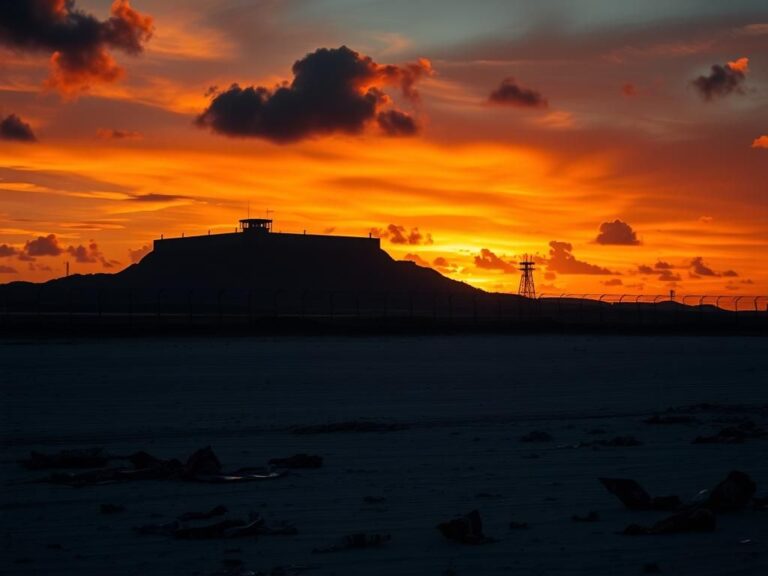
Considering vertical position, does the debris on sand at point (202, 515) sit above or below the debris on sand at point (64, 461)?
below

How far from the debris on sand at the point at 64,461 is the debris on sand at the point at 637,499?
5.98 m

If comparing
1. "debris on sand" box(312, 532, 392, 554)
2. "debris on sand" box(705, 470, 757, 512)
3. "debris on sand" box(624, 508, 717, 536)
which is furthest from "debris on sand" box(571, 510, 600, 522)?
"debris on sand" box(312, 532, 392, 554)

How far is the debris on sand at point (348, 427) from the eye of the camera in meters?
14.8

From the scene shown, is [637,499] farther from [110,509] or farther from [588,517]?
[110,509]

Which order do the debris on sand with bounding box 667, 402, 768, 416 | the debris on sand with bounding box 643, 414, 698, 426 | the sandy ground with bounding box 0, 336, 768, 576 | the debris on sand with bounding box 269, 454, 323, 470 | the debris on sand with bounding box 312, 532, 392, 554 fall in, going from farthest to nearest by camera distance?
the debris on sand with bounding box 667, 402, 768, 416 < the debris on sand with bounding box 643, 414, 698, 426 < the debris on sand with bounding box 269, 454, 323, 470 < the debris on sand with bounding box 312, 532, 392, 554 < the sandy ground with bounding box 0, 336, 768, 576

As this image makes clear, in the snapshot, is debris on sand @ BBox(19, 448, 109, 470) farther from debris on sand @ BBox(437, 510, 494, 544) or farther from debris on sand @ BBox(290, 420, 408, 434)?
debris on sand @ BBox(437, 510, 494, 544)

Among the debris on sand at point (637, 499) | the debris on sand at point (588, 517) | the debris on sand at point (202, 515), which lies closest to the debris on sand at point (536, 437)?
the debris on sand at point (637, 499)

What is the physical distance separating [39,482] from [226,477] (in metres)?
1.97

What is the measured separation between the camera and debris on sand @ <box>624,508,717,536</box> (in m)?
8.04

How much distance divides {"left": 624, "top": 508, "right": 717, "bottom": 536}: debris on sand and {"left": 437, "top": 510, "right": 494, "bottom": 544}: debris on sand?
47.8 inches

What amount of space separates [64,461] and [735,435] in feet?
29.1

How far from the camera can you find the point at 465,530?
307 inches

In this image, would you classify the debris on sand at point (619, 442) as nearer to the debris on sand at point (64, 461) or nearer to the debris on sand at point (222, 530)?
the debris on sand at point (222, 530)

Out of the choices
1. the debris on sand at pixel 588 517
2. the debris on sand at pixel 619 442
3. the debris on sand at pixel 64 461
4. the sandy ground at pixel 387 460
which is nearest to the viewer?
the sandy ground at pixel 387 460
